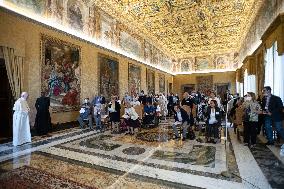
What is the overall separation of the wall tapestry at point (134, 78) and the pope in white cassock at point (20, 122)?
8.84 m

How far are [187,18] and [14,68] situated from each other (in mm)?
11017

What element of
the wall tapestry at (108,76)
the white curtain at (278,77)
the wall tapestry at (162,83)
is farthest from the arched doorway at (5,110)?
the wall tapestry at (162,83)

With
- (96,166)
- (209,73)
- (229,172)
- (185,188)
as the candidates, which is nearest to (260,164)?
(229,172)

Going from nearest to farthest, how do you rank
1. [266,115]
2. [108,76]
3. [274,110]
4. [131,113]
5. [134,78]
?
[274,110] < [266,115] < [131,113] < [108,76] < [134,78]

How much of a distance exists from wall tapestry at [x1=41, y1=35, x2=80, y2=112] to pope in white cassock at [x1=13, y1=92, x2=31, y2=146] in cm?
164

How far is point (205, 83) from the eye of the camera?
1077 inches

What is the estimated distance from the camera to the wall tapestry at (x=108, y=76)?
41.0 feet

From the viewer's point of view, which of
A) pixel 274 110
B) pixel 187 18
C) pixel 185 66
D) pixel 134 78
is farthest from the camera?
pixel 185 66

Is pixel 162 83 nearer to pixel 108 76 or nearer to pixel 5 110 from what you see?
pixel 108 76

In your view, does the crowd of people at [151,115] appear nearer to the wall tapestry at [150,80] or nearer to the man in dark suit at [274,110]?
the man in dark suit at [274,110]

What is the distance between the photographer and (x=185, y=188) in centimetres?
370

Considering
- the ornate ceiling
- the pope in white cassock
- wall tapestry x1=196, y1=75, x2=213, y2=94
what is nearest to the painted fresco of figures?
wall tapestry x1=196, y1=75, x2=213, y2=94

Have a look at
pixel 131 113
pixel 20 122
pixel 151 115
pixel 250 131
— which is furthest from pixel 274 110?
pixel 20 122

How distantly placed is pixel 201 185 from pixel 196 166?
3.56 ft
